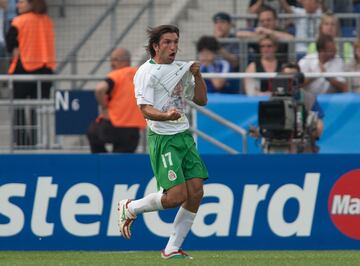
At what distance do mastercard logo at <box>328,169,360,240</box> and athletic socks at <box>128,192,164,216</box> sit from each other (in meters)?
2.80

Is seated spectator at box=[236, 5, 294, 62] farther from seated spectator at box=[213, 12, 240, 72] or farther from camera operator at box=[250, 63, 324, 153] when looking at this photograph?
camera operator at box=[250, 63, 324, 153]

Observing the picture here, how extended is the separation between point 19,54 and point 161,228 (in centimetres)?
474

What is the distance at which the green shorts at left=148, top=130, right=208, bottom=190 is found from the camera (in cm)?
996

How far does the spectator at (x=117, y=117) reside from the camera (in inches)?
574

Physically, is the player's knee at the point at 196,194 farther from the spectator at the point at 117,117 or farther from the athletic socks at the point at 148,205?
the spectator at the point at 117,117

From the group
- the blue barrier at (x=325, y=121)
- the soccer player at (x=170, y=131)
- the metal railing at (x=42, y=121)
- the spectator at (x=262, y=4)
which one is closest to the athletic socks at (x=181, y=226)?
the soccer player at (x=170, y=131)

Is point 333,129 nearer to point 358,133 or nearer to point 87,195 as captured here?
point 358,133

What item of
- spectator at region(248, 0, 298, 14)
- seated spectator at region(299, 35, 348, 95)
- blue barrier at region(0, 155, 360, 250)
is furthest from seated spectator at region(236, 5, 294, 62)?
blue barrier at region(0, 155, 360, 250)

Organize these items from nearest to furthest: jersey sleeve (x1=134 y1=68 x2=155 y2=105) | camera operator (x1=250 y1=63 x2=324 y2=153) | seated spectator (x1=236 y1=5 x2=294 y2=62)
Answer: jersey sleeve (x1=134 y1=68 x2=155 y2=105)
camera operator (x1=250 y1=63 x2=324 y2=153)
seated spectator (x1=236 y1=5 x2=294 y2=62)

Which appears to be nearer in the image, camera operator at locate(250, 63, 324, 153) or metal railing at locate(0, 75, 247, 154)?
camera operator at locate(250, 63, 324, 153)

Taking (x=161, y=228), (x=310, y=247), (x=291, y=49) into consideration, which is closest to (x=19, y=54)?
(x=291, y=49)

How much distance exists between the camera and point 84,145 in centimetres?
1496

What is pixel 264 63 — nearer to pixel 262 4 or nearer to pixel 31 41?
pixel 262 4

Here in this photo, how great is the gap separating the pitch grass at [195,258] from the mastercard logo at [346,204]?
60 centimetres
